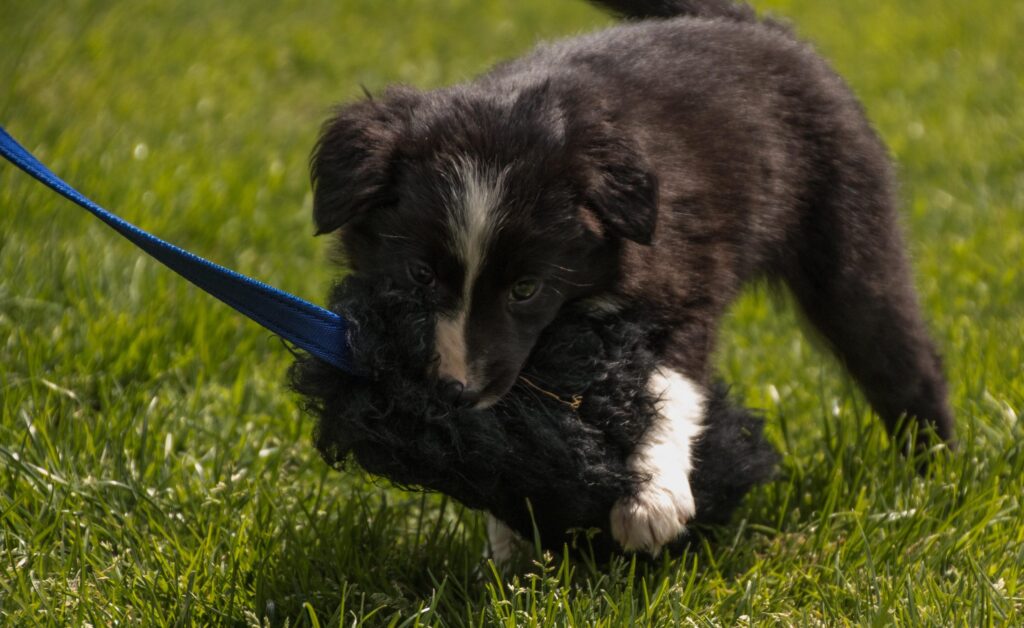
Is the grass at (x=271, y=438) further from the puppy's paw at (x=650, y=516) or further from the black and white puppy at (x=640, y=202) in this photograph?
the black and white puppy at (x=640, y=202)

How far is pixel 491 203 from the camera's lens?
267cm

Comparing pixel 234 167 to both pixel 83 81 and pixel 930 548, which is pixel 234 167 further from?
pixel 930 548

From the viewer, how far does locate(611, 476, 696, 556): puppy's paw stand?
2.61 m

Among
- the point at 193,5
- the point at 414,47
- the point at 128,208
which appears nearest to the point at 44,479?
the point at 128,208

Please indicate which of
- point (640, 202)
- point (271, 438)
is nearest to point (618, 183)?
point (640, 202)

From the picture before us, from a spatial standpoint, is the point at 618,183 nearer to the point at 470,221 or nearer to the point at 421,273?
the point at 470,221

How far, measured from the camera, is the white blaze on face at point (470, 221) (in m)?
2.66

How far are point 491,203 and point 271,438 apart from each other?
3.78 ft

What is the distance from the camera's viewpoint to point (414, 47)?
8.20 meters

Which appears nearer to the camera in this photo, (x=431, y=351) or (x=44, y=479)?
(x=431, y=351)

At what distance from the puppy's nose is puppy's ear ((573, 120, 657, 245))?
0.50 metres

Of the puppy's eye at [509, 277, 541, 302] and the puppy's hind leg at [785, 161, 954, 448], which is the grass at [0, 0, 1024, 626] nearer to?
the puppy's hind leg at [785, 161, 954, 448]

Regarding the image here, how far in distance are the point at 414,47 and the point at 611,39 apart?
5.03 m

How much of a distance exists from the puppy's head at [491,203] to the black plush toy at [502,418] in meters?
0.09
